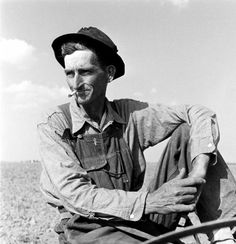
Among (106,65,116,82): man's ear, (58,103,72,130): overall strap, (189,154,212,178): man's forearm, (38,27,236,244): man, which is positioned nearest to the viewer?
(38,27,236,244): man

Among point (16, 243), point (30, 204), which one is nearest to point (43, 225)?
point (16, 243)

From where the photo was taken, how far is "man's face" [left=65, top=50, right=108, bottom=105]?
10.6 ft

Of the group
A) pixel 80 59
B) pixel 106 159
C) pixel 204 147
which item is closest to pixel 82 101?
pixel 80 59

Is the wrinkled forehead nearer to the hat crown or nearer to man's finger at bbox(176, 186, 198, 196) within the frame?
the hat crown

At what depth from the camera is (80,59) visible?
3.25m

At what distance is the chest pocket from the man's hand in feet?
1.65

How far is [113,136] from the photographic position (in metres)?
3.38

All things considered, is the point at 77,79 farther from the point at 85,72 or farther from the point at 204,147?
the point at 204,147

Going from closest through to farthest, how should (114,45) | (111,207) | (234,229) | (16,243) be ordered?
1. (111,207)
2. (234,229)
3. (114,45)
4. (16,243)

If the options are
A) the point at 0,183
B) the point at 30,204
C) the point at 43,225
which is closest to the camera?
the point at 43,225

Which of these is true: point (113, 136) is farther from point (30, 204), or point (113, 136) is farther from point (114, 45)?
point (30, 204)

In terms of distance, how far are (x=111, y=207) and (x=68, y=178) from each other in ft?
1.04

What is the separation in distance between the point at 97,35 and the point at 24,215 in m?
5.19

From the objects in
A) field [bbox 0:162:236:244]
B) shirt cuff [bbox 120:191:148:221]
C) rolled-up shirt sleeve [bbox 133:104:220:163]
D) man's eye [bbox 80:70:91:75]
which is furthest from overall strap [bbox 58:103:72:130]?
Answer: field [bbox 0:162:236:244]
